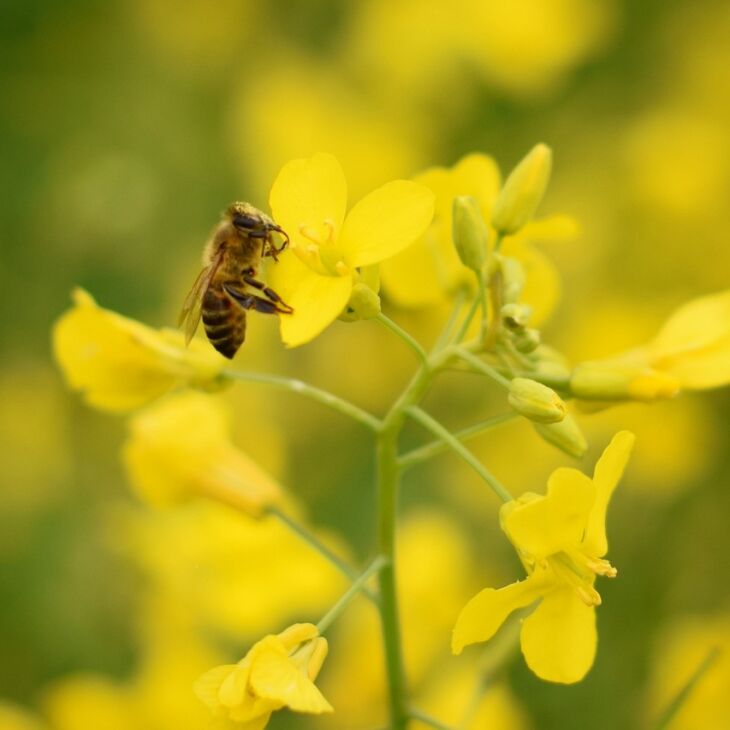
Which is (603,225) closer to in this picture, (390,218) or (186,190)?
(186,190)

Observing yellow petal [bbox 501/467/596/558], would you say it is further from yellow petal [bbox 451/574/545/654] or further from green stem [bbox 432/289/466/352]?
Answer: green stem [bbox 432/289/466/352]

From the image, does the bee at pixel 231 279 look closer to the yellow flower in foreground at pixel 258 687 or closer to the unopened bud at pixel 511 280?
the unopened bud at pixel 511 280

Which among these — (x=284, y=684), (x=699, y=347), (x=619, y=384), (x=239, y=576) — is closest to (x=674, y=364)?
(x=699, y=347)

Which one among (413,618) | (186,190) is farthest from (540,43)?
(413,618)

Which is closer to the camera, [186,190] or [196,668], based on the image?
[196,668]

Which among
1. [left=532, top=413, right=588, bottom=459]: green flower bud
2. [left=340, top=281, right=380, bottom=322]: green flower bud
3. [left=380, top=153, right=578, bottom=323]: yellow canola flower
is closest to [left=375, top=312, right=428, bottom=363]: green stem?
[left=340, top=281, right=380, bottom=322]: green flower bud

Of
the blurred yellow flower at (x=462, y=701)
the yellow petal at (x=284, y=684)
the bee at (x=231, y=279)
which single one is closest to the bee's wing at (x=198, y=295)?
the bee at (x=231, y=279)
